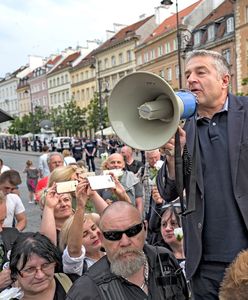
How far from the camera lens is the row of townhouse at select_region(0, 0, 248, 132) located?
3322cm

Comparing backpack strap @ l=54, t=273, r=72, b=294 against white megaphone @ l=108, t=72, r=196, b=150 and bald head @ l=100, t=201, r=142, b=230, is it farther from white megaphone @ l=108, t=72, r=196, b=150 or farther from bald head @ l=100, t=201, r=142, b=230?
white megaphone @ l=108, t=72, r=196, b=150

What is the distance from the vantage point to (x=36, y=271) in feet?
8.02

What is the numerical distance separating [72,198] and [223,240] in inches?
82.0

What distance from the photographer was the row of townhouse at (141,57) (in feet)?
109

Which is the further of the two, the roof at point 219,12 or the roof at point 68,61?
the roof at point 68,61

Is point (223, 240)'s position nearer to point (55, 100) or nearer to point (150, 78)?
point (150, 78)

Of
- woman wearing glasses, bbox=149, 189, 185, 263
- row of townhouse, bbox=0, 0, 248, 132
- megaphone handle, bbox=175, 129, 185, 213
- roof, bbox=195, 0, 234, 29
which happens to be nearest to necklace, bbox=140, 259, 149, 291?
megaphone handle, bbox=175, 129, 185, 213

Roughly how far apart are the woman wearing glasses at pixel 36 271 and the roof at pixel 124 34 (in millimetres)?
49383

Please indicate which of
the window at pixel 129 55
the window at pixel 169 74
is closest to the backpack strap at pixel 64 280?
the window at pixel 169 74

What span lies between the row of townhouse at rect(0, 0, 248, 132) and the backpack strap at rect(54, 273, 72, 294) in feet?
38.6

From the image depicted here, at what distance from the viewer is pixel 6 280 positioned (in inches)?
104

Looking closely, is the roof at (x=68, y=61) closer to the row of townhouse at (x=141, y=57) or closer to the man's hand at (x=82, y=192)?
the row of townhouse at (x=141, y=57)

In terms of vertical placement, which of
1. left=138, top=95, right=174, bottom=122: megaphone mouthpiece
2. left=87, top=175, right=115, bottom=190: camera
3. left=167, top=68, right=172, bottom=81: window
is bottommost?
left=87, top=175, right=115, bottom=190: camera

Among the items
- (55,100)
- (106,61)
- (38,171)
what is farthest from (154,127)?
(55,100)
